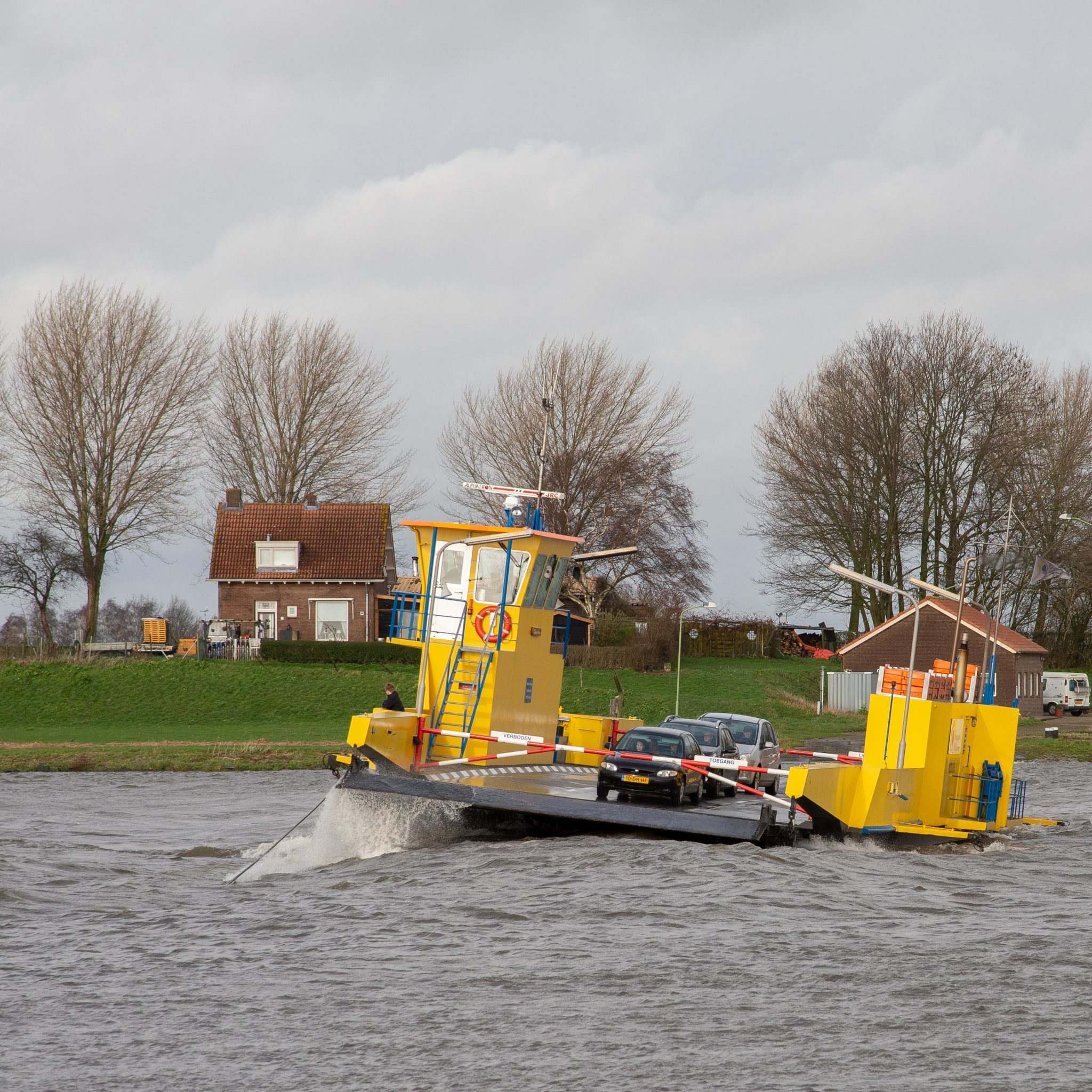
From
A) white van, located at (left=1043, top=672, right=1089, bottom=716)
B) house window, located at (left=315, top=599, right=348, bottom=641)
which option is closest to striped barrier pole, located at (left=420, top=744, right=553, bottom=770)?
house window, located at (left=315, top=599, right=348, bottom=641)

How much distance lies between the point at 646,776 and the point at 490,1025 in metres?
8.62

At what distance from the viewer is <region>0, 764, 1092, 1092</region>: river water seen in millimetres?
10195

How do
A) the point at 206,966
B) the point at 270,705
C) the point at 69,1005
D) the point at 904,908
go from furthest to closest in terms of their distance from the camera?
the point at 270,705, the point at 904,908, the point at 206,966, the point at 69,1005

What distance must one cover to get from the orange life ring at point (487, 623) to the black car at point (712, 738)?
10.4 ft

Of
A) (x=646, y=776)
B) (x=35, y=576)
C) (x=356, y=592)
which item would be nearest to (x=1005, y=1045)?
(x=646, y=776)

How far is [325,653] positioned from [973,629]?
27.4 metres

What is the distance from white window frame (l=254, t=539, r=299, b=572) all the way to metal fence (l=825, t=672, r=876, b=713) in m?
25.2

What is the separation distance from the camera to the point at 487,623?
2248 centimetres

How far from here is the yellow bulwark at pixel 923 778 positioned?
19.3m

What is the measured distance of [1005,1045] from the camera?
10789 mm

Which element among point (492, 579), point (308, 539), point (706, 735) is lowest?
point (706, 735)

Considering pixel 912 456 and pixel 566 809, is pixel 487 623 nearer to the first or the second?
pixel 566 809

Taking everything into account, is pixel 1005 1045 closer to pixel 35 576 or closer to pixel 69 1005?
pixel 69 1005

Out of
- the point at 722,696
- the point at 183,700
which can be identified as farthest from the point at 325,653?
the point at 722,696
